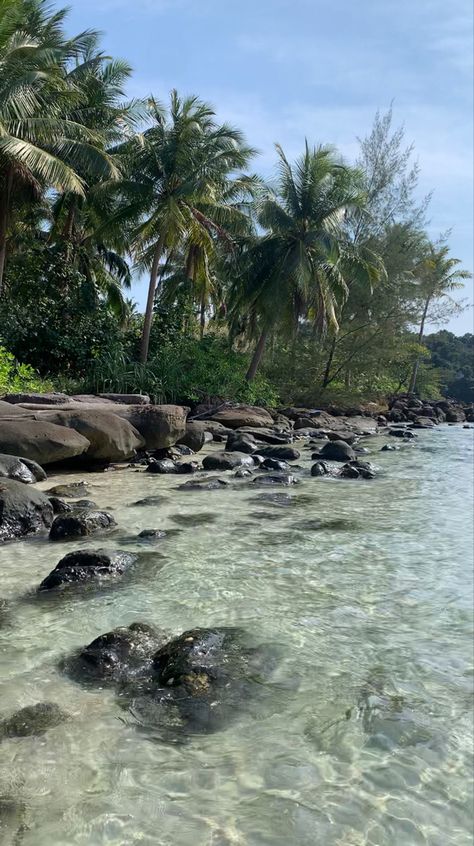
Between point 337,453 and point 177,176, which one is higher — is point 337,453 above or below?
below

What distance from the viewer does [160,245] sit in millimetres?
20531

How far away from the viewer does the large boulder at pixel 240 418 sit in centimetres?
1877

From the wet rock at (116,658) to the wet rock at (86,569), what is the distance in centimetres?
112

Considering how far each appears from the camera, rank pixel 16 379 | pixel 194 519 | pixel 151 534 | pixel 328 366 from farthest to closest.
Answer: pixel 328 366
pixel 16 379
pixel 194 519
pixel 151 534

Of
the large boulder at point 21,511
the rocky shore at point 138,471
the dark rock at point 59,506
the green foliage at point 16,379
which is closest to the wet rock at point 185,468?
the rocky shore at point 138,471

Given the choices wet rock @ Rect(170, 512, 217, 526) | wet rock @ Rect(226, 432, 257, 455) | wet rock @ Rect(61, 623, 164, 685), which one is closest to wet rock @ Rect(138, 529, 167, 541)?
wet rock @ Rect(170, 512, 217, 526)

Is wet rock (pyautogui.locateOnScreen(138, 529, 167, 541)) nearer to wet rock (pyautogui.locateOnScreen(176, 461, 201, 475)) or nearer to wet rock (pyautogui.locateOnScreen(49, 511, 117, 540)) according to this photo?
wet rock (pyautogui.locateOnScreen(49, 511, 117, 540))

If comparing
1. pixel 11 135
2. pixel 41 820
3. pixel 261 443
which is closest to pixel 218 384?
pixel 261 443

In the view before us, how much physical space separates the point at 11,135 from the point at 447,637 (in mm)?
16785

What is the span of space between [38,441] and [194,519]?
2.90 meters

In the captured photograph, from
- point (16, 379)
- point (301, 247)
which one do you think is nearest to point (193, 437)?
point (16, 379)

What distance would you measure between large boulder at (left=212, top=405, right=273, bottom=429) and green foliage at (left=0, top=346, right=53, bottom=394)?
484 centimetres

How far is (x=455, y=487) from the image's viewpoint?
11250mm

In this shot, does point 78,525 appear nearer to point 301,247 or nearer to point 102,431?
point 102,431
